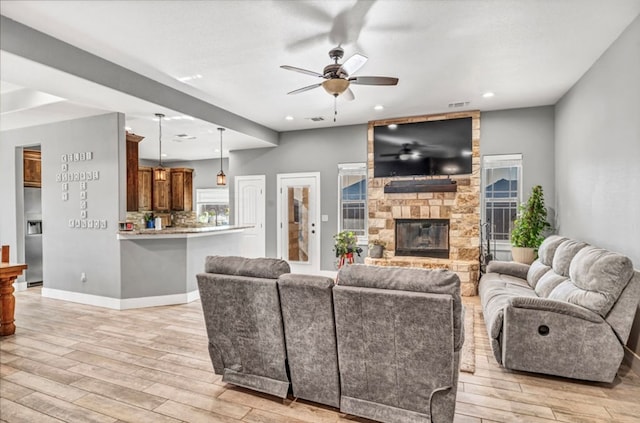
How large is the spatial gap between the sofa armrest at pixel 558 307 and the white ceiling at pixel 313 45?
92.8 inches

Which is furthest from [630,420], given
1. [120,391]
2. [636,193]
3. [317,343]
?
[120,391]

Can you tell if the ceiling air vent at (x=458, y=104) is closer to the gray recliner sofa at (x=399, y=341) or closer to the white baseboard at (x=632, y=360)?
the white baseboard at (x=632, y=360)

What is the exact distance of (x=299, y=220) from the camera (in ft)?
23.6

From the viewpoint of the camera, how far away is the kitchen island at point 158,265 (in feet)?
15.8

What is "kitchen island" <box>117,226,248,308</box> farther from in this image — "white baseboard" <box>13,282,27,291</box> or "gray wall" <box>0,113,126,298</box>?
"white baseboard" <box>13,282,27,291</box>

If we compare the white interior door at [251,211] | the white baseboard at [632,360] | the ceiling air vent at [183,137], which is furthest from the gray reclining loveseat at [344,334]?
the white interior door at [251,211]

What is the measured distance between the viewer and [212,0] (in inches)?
106

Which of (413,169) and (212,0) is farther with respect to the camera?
(413,169)

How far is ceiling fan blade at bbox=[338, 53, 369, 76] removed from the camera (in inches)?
125

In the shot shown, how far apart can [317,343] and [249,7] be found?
102 inches

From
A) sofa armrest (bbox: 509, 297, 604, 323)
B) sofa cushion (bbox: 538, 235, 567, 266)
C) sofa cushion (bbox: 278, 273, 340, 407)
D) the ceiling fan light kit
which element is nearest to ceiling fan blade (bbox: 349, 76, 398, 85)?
the ceiling fan light kit

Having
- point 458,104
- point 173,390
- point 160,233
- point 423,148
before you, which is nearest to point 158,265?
point 160,233

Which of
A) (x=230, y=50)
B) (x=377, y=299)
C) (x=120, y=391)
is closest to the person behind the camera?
(x=377, y=299)

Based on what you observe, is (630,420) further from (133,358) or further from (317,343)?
(133,358)
